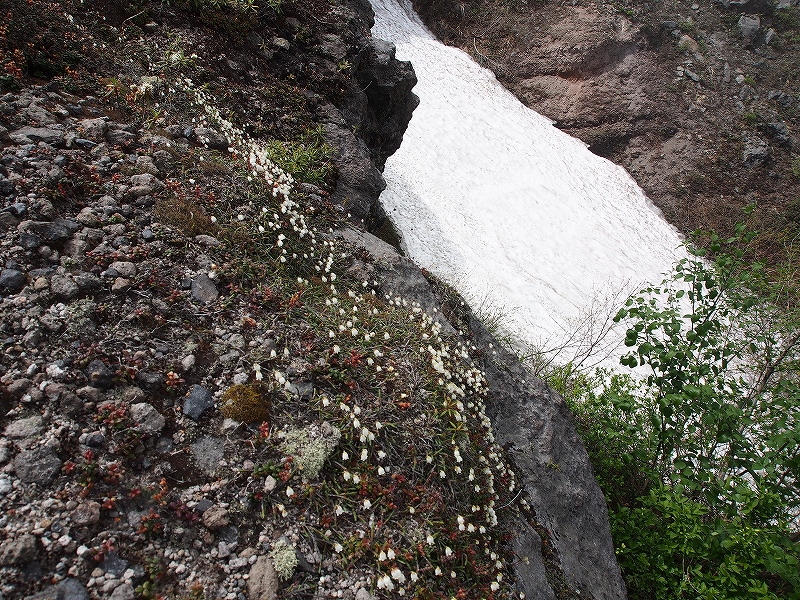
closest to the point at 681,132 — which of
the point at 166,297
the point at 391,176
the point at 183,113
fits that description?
the point at 391,176

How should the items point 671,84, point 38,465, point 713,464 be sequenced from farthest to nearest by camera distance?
point 671,84 < point 713,464 < point 38,465

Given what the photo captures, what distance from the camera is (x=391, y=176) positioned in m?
15.9

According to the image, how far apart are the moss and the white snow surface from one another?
362 inches

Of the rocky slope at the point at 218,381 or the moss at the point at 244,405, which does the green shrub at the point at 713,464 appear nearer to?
the rocky slope at the point at 218,381

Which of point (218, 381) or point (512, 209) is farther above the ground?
point (512, 209)

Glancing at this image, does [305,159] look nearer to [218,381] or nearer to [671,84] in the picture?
[218,381]

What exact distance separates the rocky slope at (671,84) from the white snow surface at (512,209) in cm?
134

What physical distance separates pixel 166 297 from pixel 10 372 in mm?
1429

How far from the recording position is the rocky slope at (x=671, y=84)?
2225 cm

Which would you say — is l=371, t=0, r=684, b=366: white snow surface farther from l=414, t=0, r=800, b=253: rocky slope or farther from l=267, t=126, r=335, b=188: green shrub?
l=267, t=126, r=335, b=188: green shrub

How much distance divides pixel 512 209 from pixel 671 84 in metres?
13.5

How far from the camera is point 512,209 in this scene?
17375 millimetres

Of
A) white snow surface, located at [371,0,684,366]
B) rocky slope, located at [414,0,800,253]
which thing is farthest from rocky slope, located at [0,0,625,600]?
rocky slope, located at [414,0,800,253]

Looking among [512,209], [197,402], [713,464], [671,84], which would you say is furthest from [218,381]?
[671,84]
